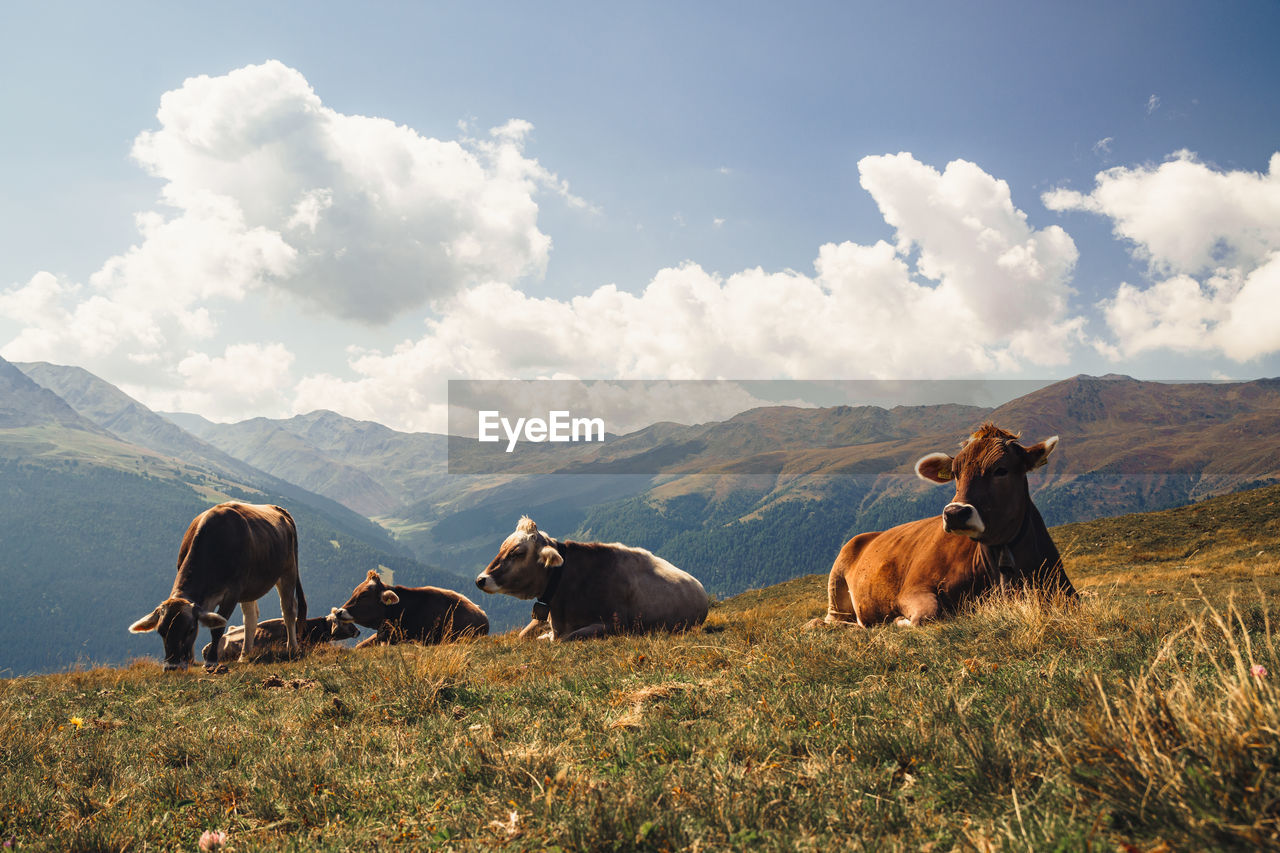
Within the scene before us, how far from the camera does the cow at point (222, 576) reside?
12422 millimetres

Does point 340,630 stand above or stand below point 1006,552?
below

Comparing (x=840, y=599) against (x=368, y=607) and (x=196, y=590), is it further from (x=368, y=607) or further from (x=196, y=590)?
(x=368, y=607)

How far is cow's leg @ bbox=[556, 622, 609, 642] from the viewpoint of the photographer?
12.7m

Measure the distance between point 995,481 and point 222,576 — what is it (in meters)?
14.7

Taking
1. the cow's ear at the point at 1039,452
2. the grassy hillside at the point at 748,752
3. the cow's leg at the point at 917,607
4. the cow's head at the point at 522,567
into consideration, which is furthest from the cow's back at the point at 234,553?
the cow's ear at the point at 1039,452

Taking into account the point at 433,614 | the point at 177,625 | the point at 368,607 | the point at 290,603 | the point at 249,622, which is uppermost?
the point at 177,625

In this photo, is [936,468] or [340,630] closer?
[936,468]

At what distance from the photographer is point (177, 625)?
1234cm

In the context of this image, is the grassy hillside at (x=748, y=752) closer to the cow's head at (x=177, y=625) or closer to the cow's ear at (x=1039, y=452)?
the cow's ear at (x=1039, y=452)

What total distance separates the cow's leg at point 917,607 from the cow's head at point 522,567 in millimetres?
6703

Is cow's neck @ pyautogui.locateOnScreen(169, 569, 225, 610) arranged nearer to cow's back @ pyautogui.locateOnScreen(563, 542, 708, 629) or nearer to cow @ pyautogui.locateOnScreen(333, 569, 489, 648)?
cow @ pyautogui.locateOnScreen(333, 569, 489, 648)

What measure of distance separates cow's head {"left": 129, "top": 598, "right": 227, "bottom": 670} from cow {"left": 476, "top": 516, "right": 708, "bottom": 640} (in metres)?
5.35

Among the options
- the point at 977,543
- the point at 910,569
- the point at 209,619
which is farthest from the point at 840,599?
the point at 209,619

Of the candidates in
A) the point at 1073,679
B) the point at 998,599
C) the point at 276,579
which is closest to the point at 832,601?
the point at 998,599
